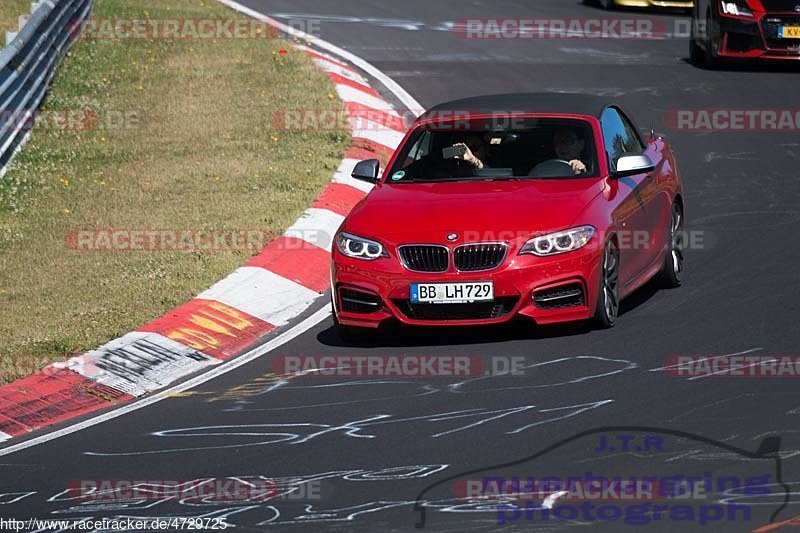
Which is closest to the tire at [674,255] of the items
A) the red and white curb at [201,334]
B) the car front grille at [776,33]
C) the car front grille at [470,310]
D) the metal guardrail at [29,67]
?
the car front grille at [470,310]

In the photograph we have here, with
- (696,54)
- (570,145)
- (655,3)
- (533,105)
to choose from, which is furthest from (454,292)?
(655,3)

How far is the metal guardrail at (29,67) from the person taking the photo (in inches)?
625

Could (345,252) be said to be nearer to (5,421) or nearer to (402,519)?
(5,421)

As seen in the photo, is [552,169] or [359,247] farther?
[552,169]

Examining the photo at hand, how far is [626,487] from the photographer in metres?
6.69

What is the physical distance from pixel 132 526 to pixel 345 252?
3586 millimetres

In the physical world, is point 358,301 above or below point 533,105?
below

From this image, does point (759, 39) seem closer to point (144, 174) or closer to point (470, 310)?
point (144, 174)

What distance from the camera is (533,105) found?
11.1m

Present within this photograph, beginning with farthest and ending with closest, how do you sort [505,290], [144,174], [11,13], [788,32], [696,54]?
[11,13]
[696,54]
[788,32]
[144,174]
[505,290]

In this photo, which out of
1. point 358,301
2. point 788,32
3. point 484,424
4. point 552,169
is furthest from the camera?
point 788,32

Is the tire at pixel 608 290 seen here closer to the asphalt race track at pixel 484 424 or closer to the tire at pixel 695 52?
the asphalt race track at pixel 484 424

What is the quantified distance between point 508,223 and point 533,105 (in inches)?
68.0

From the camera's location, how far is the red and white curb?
9.22 metres
